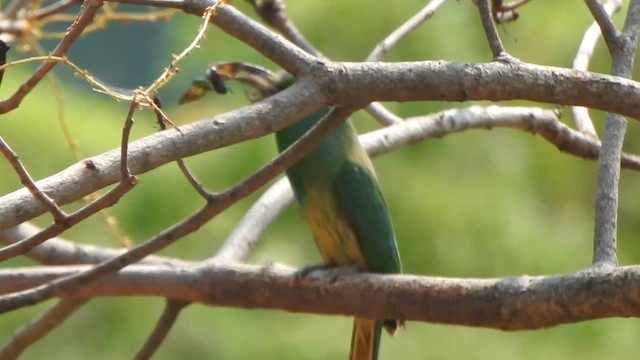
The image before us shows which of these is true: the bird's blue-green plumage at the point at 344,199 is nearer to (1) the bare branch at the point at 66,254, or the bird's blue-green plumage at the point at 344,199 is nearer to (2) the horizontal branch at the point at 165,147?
(1) the bare branch at the point at 66,254

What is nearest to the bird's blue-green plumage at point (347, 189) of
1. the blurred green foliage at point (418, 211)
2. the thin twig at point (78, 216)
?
the blurred green foliage at point (418, 211)

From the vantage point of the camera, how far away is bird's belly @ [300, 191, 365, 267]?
1.30 meters

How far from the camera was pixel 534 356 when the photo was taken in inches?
60.0

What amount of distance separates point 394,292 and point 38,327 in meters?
0.40

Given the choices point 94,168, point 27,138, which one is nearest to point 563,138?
point 94,168

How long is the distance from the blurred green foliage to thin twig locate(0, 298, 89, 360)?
0.43m

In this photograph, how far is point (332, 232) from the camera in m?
1.32

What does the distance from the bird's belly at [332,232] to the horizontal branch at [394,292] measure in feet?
0.67

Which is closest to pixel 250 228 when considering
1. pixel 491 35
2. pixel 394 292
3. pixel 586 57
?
pixel 394 292

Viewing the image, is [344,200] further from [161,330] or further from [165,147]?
[165,147]

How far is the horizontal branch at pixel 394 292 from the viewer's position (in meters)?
0.76

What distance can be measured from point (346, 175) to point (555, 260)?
41cm

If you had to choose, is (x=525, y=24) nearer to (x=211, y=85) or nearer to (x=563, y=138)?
(x=563, y=138)

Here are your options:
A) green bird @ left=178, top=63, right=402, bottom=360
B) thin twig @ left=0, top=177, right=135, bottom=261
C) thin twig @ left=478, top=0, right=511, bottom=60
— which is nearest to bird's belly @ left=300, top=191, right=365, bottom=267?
green bird @ left=178, top=63, right=402, bottom=360
